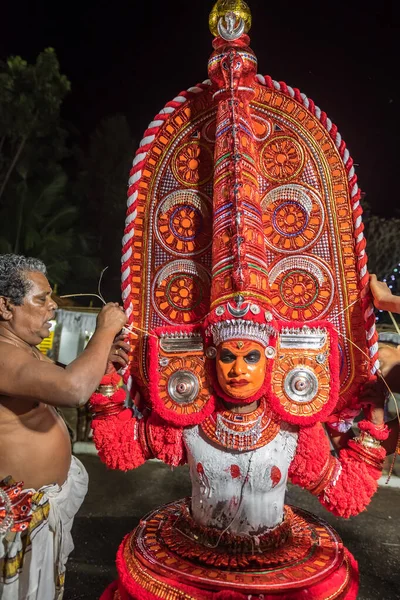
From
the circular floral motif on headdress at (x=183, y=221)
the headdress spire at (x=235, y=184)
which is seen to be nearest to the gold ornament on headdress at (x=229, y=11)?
the headdress spire at (x=235, y=184)

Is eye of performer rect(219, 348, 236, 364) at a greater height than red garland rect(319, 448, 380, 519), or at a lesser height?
greater

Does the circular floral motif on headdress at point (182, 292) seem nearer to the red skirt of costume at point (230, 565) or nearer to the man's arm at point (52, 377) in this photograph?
the man's arm at point (52, 377)

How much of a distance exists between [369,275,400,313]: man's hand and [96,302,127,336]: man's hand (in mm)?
1397

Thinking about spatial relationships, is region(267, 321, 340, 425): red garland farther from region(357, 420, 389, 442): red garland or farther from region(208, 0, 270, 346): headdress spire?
region(208, 0, 270, 346): headdress spire

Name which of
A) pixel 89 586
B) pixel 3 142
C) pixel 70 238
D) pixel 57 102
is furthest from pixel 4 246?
pixel 89 586

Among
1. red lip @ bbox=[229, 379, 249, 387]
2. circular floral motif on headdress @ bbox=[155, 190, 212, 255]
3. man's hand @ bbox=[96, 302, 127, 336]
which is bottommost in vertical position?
red lip @ bbox=[229, 379, 249, 387]

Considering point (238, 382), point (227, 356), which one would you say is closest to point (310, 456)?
point (238, 382)

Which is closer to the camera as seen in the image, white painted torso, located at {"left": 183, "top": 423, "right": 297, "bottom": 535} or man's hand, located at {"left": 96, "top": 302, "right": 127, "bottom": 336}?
man's hand, located at {"left": 96, "top": 302, "right": 127, "bottom": 336}

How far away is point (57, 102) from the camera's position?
44.2ft

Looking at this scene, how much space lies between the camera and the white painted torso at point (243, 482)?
233 cm

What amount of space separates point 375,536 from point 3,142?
565 inches

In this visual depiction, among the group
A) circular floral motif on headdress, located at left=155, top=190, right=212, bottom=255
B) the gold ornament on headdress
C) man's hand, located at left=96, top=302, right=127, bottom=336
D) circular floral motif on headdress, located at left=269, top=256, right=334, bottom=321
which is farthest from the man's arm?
the gold ornament on headdress

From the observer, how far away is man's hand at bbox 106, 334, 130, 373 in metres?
2.50

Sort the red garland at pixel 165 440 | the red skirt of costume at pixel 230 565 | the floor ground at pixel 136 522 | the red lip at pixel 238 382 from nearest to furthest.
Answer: the red skirt of costume at pixel 230 565 < the red lip at pixel 238 382 < the red garland at pixel 165 440 < the floor ground at pixel 136 522
